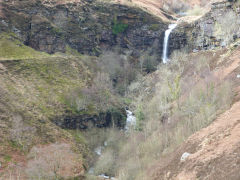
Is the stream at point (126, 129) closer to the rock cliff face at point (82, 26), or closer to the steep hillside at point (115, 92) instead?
the steep hillside at point (115, 92)

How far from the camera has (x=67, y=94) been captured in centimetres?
6781

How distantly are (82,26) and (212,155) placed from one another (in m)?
79.2

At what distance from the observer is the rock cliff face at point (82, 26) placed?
3469 inches

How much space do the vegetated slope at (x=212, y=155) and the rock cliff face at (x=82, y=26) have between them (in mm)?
61707

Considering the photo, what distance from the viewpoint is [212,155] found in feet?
104

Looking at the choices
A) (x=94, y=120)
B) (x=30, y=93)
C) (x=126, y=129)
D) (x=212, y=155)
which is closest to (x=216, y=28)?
(x=126, y=129)

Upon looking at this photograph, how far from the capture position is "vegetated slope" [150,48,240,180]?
27.9m

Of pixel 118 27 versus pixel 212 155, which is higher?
pixel 118 27

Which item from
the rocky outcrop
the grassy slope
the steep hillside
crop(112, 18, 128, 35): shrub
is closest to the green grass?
the grassy slope

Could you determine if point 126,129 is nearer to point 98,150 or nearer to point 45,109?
point 98,150

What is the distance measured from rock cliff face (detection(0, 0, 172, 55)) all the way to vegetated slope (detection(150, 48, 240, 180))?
61.7m

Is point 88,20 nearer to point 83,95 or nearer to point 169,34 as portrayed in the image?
point 169,34

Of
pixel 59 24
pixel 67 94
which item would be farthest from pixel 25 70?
pixel 59 24

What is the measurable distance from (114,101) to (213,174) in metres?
48.2
